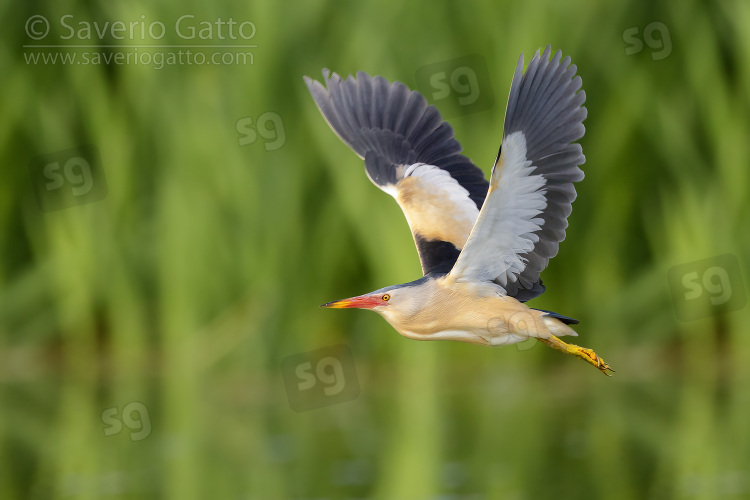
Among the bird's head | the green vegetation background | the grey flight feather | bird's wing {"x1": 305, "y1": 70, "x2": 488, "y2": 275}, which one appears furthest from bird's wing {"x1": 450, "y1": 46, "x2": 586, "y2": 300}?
the green vegetation background

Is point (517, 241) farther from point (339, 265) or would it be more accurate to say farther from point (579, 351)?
point (339, 265)

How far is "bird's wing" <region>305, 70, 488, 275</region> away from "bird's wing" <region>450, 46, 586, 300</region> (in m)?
0.88

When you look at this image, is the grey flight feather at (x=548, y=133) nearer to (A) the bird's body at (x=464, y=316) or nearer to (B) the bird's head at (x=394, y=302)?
(A) the bird's body at (x=464, y=316)

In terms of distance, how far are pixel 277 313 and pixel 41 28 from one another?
2.84 meters

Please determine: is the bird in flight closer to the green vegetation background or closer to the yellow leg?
the yellow leg

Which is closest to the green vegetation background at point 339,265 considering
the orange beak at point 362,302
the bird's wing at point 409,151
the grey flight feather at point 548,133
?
the bird's wing at point 409,151

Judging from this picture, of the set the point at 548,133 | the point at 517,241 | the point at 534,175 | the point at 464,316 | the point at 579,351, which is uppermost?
the point at 548,133

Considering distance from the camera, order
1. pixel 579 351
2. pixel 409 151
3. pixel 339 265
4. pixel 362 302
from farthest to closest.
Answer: pixel 339 265
pixel 409 151
pixel 579 351
pixel 362 302

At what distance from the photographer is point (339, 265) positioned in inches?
406

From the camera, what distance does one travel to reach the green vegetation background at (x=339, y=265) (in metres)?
9.66

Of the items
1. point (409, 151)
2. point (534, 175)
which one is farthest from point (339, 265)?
point (534, 175)

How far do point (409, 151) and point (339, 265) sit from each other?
4.74 meters

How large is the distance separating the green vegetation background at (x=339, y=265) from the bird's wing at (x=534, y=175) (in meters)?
4.85

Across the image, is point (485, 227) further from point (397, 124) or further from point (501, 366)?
point (501, 366)
